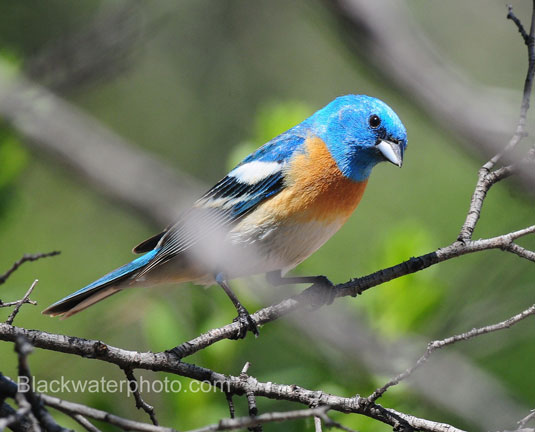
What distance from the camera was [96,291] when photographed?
11.8ft

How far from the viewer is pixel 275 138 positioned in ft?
13.0

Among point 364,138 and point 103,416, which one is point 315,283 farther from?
point 103,416

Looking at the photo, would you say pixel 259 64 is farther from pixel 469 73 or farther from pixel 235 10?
pixel 469 73

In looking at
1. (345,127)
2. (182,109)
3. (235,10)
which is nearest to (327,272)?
(345,127)

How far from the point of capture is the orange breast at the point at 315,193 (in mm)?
3521

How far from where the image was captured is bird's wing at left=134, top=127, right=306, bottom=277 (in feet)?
12.2

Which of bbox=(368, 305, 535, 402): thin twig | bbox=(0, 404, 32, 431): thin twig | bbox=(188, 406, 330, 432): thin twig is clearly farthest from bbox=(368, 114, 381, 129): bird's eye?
bbox=(0, 404, 32, 431): thin twig

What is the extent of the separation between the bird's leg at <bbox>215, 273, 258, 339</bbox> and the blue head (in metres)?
0.81

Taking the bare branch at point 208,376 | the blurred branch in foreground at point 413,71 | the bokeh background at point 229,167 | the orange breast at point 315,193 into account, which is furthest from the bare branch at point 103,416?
the blurred branch in foreground at point 413,71

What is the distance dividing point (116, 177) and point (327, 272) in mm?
1794

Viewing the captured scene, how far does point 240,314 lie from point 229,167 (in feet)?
4.01

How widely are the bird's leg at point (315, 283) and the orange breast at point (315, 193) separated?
303 mm

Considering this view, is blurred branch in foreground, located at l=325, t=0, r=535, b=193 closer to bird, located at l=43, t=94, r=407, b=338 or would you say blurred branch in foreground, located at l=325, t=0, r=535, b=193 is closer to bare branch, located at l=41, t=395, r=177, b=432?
bird, located at l=43, t=94, r=407, b=338


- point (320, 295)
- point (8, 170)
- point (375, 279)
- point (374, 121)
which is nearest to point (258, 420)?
point (375, 279)
